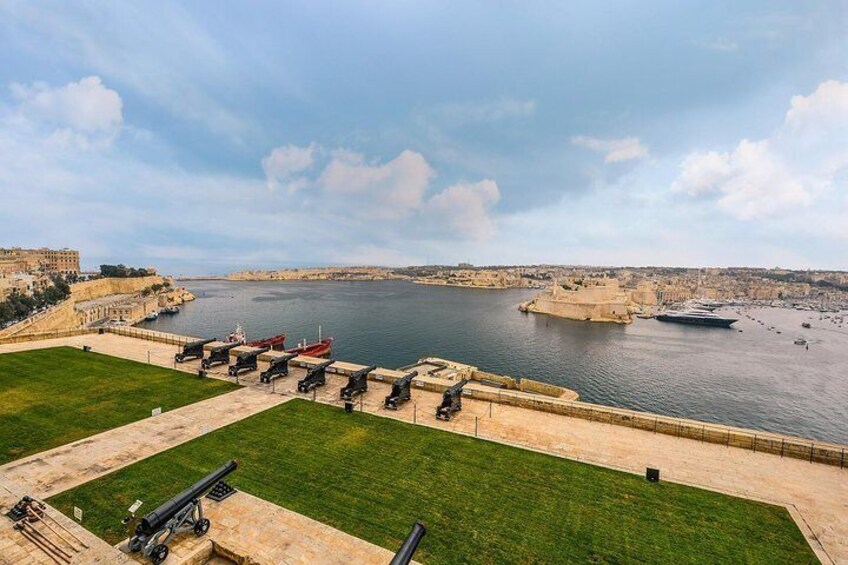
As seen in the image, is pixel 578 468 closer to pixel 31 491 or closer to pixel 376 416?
pixel 376 416

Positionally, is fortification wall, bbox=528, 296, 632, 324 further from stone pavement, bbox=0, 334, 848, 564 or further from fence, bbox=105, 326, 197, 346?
fence, bbox=105, 326, 197, 346

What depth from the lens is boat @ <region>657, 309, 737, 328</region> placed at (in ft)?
268

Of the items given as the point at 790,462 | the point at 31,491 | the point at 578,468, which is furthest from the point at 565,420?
the point at 31,491

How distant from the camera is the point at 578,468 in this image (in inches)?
424

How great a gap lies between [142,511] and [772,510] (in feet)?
47.1

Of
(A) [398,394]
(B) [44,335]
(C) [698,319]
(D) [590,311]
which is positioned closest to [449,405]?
(A) [398,394]

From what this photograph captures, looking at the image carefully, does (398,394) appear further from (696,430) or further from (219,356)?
(219,356)

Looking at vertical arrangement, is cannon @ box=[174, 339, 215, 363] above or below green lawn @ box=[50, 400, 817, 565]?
above

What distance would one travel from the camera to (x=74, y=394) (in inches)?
608

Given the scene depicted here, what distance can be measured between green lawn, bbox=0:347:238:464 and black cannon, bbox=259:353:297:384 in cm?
130

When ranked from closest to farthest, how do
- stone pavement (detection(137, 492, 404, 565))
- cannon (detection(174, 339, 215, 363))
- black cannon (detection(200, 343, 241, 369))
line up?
stone pavement (detection(137, 492, 404, 565)) → black cannon (detection(200, 343, 241, 369)) → cannon (detection(174, 339, 215, 363))

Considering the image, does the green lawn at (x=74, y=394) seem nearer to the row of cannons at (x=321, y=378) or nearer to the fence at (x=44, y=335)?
the row of cannons at (x=321, y=378)

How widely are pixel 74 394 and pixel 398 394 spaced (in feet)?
42.7

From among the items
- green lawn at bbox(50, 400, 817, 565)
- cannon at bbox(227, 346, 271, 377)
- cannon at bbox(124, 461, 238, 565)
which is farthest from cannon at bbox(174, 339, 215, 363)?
cannon at bbox(124, 461, 238, 565)
